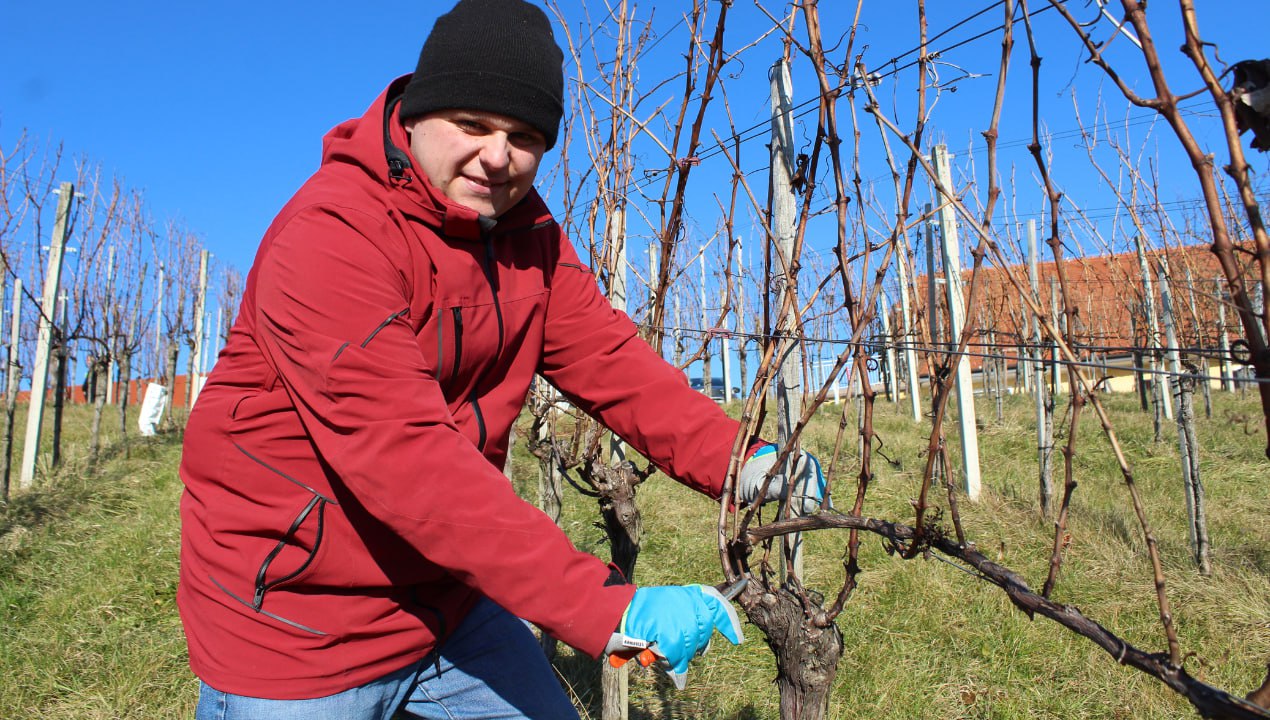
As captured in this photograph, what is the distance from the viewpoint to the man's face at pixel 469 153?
58.4 inches

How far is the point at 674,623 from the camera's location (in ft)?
4.17

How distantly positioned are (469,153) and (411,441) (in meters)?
0.54

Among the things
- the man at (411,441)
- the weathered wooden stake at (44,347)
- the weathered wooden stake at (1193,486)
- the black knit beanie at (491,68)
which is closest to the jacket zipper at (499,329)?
the man at (411,441)

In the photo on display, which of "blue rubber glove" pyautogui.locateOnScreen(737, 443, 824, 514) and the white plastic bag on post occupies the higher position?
the white plastic bag on post

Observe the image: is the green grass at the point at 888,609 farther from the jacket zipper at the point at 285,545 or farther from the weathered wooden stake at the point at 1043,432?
the jacket zipper at the point at 285,545

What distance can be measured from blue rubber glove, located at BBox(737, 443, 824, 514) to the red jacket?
0.08 m

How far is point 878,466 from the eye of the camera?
743 centimetres

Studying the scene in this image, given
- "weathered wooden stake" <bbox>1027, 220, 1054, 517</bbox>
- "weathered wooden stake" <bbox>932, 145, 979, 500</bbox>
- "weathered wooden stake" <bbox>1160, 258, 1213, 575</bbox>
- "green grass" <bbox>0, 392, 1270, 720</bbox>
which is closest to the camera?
"green grass" <bbox>0, 392, 1270, 720</bbox>

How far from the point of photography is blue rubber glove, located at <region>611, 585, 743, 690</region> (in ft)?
4.13

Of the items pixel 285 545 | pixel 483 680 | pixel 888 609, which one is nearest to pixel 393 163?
pixel 285 545

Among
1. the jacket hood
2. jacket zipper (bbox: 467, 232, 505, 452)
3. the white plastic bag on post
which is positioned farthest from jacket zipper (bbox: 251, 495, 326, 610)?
the white plastic bag on post

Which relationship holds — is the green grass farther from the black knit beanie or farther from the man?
the black knit beanie

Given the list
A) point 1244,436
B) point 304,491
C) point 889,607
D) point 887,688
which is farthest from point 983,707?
point 1244,436

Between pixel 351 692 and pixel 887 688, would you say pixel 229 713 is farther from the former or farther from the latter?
pixel 887 688
